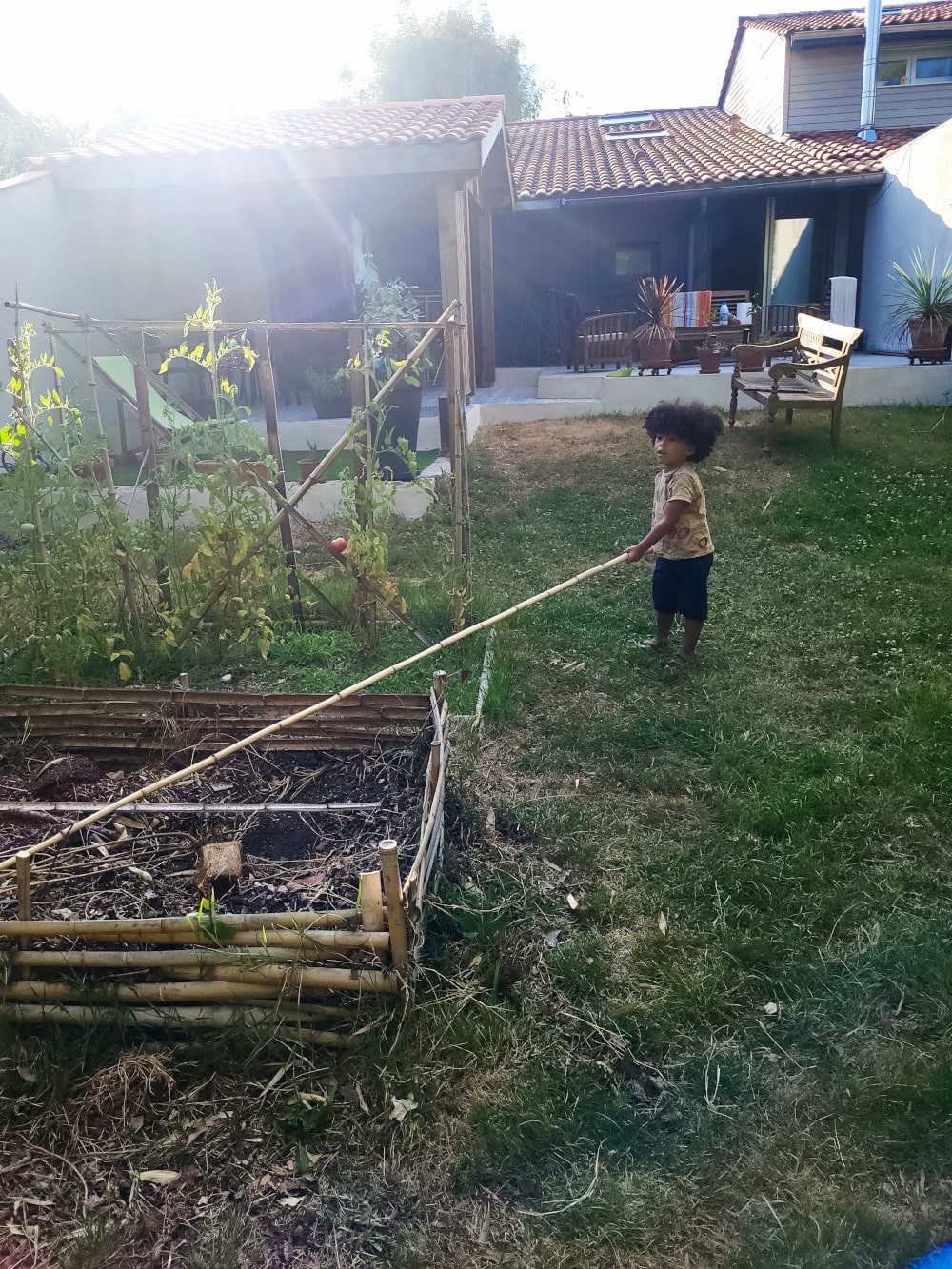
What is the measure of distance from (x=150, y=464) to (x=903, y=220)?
12243 mm

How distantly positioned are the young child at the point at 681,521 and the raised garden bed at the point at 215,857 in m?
1.71

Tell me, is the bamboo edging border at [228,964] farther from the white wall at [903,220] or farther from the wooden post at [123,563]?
the white wall at [903,220]

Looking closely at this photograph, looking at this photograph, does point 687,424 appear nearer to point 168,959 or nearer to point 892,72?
point 168,959

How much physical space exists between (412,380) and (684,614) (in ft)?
6.39

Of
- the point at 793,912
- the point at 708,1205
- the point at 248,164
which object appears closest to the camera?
the point at 708,1205

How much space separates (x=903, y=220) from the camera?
42.5 ft

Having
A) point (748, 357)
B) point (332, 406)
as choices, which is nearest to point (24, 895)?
point (332, 406)

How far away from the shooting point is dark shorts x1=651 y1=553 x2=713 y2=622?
15.3 feet

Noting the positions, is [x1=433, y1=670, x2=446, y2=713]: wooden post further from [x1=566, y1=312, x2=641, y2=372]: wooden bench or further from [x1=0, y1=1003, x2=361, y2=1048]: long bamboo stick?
[x1=566, y1=312, x2=641, y2=372]: wooden bench

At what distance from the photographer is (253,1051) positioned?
2.30 m

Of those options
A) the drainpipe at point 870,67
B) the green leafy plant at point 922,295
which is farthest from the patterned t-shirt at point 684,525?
the drainpipe at point 870,67

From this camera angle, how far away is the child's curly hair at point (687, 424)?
4438 millimetres

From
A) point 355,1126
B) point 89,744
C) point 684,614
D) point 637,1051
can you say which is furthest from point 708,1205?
point 684,614

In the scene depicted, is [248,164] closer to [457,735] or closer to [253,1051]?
[457,735]
